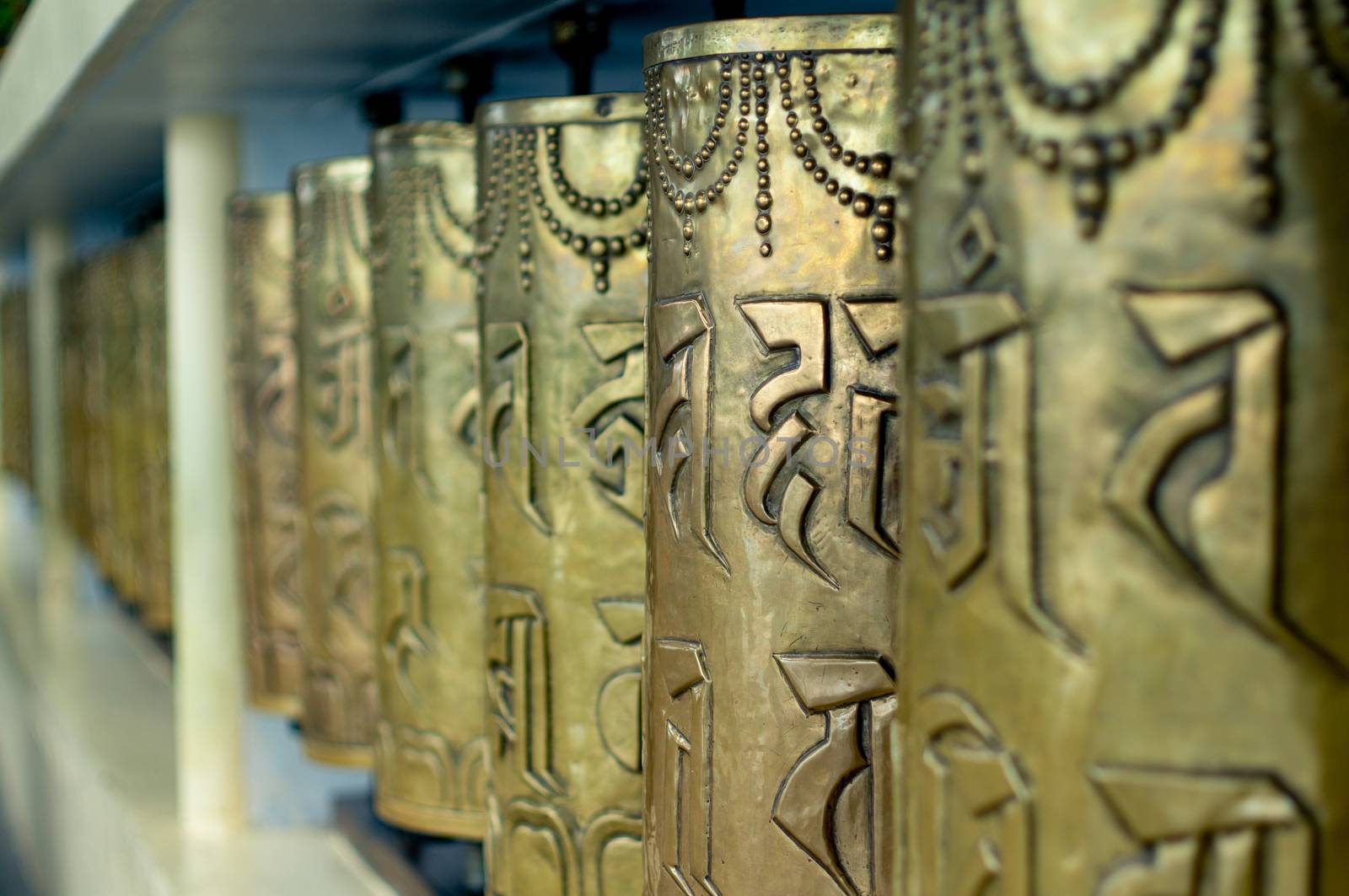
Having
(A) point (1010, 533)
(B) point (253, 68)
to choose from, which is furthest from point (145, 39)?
(A) point (1010, 533)

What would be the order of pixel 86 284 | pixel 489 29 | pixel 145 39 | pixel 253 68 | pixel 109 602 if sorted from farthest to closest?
pixel 109 602
pixel 86 284
pixel 253 68
pixel 145 39
pixel 489 29

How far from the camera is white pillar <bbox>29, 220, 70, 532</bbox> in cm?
412

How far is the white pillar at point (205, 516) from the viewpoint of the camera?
80.1 inches

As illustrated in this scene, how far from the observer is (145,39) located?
150cm

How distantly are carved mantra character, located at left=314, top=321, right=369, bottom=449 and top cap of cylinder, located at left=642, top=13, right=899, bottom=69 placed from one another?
0.83 meters

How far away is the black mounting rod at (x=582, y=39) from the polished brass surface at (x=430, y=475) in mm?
141

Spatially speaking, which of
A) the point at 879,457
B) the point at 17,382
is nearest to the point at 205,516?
the point at 879,457

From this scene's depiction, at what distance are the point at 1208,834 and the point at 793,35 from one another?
17.1 inches

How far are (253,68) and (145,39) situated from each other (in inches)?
6.9

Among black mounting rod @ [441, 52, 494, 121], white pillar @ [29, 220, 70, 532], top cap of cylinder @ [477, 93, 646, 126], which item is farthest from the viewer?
white pillar @ [29, 220, 70, 532]

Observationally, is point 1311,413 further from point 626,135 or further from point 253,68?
point 253,68

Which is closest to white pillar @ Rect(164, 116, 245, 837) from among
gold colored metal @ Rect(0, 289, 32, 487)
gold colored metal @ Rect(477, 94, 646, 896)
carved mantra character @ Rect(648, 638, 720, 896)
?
gold colored metal @ Rect(477, 94, 646, 896)

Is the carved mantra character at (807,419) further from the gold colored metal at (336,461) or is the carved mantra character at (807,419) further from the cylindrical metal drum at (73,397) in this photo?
the cylindrical metal drum at (73,397)

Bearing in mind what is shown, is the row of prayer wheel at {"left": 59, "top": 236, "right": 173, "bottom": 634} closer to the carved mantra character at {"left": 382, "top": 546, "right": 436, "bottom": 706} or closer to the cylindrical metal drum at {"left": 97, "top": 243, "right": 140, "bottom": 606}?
the cylindrical metal drum at {"left": 97, "top": 243, "right": 140, "bottom": 606}
